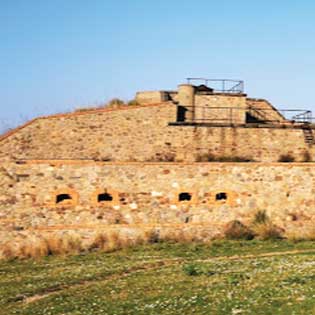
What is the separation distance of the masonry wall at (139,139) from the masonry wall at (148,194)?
575cm

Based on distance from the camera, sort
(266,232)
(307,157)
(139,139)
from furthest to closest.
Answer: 1. (307,157)
2. (139,139)
3. (266,232)

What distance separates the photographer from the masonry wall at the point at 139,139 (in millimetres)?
27078

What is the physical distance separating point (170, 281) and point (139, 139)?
14.7 metres

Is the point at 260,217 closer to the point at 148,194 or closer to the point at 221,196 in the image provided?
the point at 221,196

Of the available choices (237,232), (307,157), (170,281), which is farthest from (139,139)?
(170,281)

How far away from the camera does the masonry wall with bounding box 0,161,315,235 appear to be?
832 inches

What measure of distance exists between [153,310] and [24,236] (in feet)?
35.2

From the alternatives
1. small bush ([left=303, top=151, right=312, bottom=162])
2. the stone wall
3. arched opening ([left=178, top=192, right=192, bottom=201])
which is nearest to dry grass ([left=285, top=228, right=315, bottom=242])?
arched opening ([left=178, top=192, right=192, bottom=201])

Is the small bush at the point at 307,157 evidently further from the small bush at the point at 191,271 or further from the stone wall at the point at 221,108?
the small bush at the point at 191,271

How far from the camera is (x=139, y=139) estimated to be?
2797cm

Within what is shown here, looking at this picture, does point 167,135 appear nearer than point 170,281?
No

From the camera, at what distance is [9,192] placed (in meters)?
21.2

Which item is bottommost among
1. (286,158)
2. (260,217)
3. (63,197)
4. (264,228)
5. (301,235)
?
(301,235)

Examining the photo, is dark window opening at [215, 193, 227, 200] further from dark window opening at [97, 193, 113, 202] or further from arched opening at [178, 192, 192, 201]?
dark window opening at [97, 193, 113, 202]
